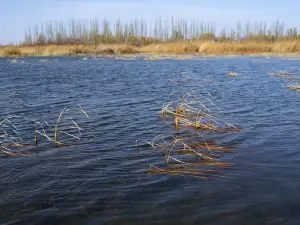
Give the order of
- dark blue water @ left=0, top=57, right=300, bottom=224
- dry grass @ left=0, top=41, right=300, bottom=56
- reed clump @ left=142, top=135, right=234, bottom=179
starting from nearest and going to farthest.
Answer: dark blue water @ left=0, top=57, right=300, bottom=224 < reed clump @ left=142, top=135, right=234, bottom=179 < dry grass @ left=0, top=41, right=300, bottom=56

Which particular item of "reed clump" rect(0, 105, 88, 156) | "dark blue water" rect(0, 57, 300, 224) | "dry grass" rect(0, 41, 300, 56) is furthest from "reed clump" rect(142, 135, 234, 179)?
"dry grass" rect(0, 41, 300, 56)

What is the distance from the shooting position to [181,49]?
49.2m

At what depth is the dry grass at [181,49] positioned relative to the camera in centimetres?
4301

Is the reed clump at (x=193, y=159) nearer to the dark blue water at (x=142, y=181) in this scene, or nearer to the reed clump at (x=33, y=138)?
the dark blue water at (x=142, y=181)

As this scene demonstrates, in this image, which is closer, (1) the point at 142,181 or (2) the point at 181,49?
(1) the point at 142,181

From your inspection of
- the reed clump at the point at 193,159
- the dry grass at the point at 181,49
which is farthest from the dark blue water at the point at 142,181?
the dry grass at the point at 181,49

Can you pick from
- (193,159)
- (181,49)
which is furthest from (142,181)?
(181,49)

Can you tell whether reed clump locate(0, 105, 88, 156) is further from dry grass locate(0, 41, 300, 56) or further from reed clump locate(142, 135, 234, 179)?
dry grass locate(0, 41, 300, 56)

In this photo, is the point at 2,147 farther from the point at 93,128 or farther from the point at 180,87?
the point at 180,87

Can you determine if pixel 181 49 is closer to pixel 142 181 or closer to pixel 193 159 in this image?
pixel 193 159

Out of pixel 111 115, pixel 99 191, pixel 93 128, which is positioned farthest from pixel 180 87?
pixel 99 191

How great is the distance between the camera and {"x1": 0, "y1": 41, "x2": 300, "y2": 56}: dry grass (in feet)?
141

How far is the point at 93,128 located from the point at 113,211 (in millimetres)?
4139

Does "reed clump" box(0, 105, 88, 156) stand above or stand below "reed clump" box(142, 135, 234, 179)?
above
